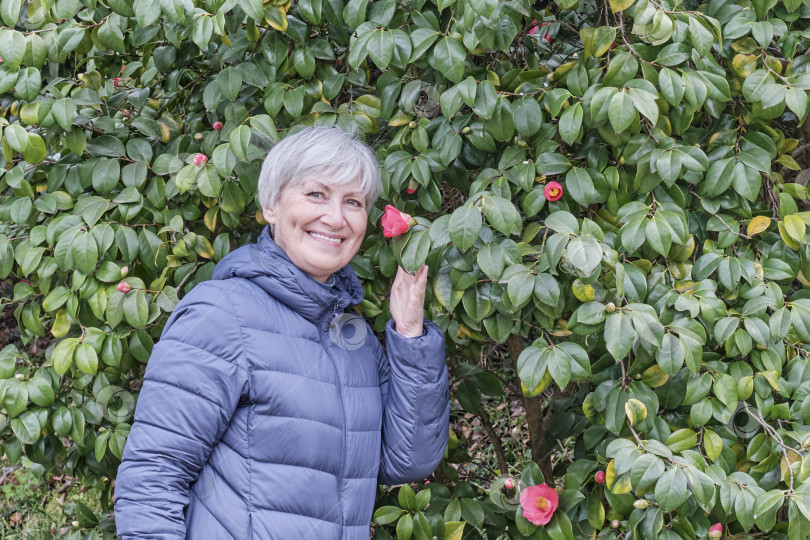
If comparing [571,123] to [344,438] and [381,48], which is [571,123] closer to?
[381,48]

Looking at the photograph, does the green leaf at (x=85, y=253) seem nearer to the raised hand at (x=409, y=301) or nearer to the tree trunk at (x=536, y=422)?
the raised hand at (x=409, y=301)

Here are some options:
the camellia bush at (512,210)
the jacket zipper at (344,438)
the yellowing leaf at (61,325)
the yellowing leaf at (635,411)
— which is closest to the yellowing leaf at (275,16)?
the camellia bush at (512,210)

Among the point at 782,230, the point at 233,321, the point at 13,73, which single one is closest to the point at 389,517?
the point at 233,321

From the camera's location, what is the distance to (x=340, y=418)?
1.57 m

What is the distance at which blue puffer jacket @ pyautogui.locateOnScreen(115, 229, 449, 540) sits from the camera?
1.40 metres

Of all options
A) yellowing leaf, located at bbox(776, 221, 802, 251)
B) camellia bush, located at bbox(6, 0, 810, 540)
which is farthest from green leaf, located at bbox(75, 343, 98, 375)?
yellowing leaf, located at bbox(776, 221, 802, 251)

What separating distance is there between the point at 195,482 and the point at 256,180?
0.77 m

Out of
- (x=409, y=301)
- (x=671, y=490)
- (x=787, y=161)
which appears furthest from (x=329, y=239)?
(x=787, y=161)

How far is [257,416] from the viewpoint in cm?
147

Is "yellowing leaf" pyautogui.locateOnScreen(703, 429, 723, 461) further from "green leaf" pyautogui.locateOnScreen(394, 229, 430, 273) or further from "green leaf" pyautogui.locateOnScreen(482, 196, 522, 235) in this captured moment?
"green leaf" pyautogui.locateOnScreen(394, 229, 430, 273)

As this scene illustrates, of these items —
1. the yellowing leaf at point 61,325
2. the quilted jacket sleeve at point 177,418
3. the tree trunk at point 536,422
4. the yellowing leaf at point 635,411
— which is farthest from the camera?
the tree trunk at point 536,422

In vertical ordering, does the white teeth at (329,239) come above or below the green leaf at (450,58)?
below

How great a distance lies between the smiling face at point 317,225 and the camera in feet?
5.25

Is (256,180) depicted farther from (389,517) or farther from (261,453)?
(389,517)
